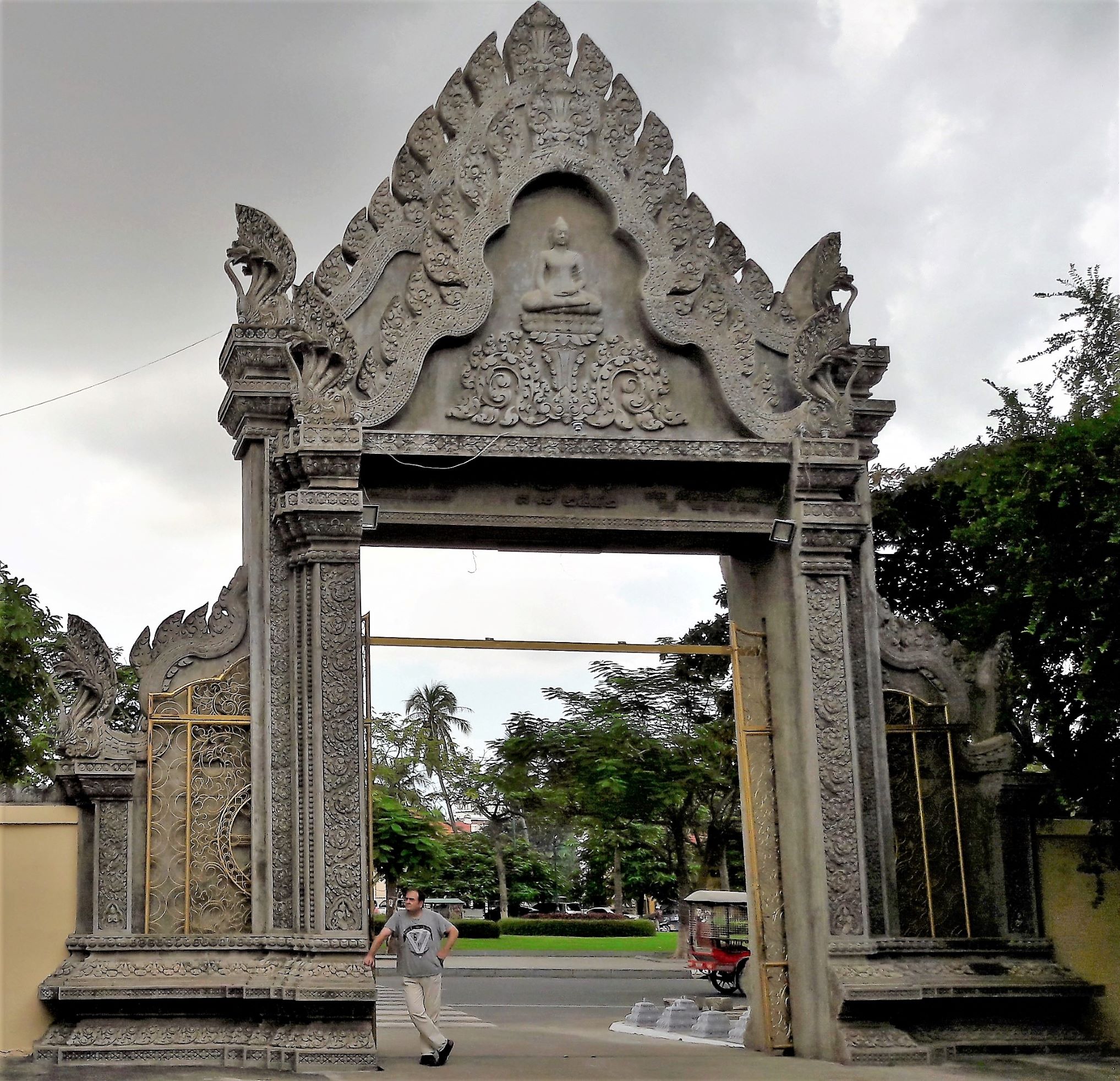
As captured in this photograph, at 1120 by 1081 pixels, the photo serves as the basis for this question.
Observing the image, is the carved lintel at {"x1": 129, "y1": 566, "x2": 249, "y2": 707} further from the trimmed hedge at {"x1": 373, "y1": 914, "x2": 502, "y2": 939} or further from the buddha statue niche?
the trimmed hedge at {"x1": 373, "y1": 914, "x2": 502, "y2": 939}

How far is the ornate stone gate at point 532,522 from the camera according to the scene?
33.6 ft

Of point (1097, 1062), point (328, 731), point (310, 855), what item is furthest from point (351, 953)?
point (1097, 1062)

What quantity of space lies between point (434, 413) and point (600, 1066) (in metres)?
4.75

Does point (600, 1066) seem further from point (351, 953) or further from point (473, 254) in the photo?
point (473, 254)

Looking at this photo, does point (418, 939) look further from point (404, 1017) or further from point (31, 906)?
point (404, 1017)

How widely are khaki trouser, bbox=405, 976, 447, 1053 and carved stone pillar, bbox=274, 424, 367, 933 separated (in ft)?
2.31

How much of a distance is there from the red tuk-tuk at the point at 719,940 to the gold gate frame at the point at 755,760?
1155 cm

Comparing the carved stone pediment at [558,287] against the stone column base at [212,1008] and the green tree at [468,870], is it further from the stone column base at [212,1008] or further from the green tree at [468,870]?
the green tree at [468,870]

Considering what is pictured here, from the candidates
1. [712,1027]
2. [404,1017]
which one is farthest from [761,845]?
[404,1017]

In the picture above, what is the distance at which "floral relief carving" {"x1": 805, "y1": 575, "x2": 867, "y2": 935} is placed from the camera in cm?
1069

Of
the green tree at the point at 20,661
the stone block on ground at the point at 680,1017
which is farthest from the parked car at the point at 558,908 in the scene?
the green tree at the point at 20,661

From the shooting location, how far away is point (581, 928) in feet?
143

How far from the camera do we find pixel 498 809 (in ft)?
148

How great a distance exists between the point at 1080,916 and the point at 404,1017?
8.22 m
